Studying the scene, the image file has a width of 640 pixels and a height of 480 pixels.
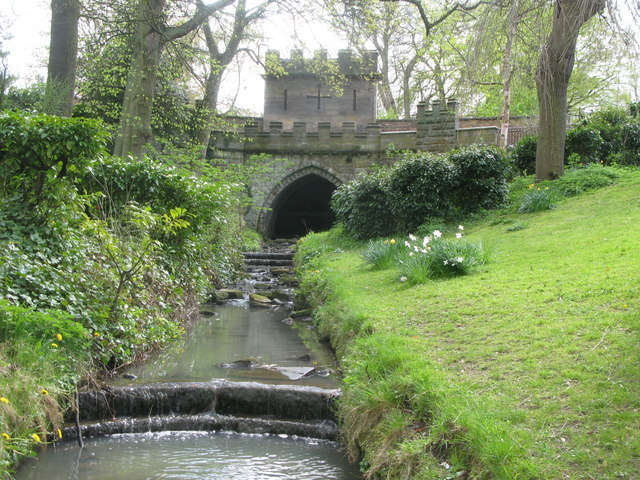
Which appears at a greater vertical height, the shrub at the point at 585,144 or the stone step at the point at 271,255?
the shrub at the point at 585,144

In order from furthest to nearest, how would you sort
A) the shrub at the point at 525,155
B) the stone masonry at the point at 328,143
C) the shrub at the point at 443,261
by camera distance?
the stone masonry at the point at 328,143
the shrub at the point at 525,155
the shrub at the point at 443,261

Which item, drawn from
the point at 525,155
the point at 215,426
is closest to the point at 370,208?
the point at 525,155

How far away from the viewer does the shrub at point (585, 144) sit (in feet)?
48.8

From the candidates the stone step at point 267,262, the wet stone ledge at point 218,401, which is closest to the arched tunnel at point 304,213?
the stone step at point 267,262

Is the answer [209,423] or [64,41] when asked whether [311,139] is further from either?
[209,423]

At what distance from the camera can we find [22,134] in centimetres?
570

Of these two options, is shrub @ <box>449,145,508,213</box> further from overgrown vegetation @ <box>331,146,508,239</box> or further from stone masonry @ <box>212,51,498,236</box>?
stone masonry @ <box>212,51,498,236</box>

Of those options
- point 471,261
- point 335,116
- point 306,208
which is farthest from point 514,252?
point 306,208

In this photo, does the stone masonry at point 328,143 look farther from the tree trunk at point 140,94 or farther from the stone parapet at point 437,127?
the tree trunk at point 140,94

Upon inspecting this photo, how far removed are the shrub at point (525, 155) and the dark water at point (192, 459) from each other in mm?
12661

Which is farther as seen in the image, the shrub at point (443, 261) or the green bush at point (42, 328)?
the shrub at point (443, 261)

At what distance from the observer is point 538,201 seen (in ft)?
40.6

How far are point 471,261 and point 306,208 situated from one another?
21447 millimetres

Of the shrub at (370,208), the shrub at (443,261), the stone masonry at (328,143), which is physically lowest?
the shrub at (443,261)
